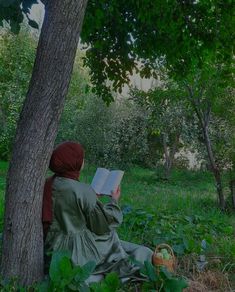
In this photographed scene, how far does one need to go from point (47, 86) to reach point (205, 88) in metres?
7.33

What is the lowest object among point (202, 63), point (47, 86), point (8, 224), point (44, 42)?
point (8, 224)

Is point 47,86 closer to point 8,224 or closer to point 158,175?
point 8,224

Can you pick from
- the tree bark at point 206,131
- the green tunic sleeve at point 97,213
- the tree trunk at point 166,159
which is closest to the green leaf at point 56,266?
the green tunic sleeve at point 97,213

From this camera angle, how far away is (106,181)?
4.21 metres

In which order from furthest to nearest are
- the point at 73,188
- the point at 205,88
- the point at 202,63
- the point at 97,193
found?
the point at 205,88, the point at 202,63, the point at 97,193, the point at 73,188

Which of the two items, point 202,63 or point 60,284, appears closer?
point 60,284

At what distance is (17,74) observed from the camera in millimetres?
20391

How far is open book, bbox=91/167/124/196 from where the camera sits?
410 centimetres

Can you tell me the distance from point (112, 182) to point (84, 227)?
0.44m

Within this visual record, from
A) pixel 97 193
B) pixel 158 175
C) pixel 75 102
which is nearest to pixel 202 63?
pixel 97 193

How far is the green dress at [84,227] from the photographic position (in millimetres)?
3879

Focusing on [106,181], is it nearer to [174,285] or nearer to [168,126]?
[174,285]

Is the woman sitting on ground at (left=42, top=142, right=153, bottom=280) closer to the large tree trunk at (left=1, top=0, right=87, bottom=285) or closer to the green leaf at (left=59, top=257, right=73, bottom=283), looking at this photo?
the large tree trunk at (left=1, top=0, right=87, bottom=285)

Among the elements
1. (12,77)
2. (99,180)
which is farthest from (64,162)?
(12,77)
